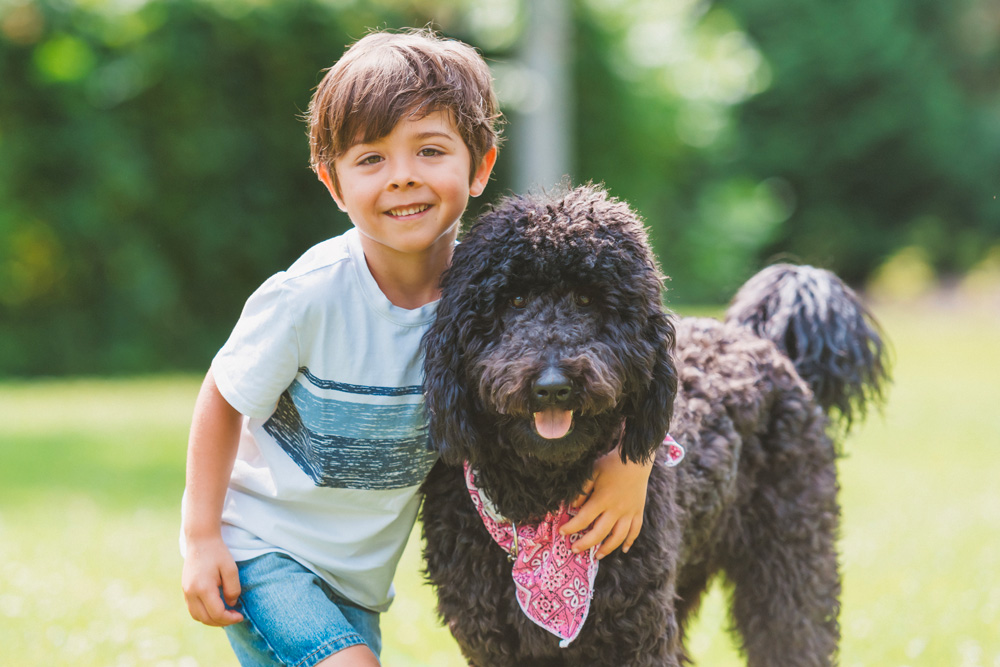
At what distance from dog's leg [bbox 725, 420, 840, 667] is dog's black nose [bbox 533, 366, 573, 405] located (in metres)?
1.48

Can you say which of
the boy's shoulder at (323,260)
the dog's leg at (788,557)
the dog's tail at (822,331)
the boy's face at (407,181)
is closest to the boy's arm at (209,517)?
the boy's shoulder at (323,260)

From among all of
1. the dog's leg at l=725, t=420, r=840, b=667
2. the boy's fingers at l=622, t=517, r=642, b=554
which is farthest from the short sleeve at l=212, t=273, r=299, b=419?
the dog's leg at l=725, t=420, r=840, b=667

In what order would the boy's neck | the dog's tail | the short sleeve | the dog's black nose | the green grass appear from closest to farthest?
the dog's black nose < the short sleeve < the boy's neck < the dog's tail < the green grass

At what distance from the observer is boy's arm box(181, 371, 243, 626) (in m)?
3.04

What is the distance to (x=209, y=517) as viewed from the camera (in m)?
3.07

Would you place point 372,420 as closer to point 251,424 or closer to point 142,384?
point 251,424

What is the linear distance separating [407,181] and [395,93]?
248 mm

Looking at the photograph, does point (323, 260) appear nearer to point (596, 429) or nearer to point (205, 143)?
point (596, 429)

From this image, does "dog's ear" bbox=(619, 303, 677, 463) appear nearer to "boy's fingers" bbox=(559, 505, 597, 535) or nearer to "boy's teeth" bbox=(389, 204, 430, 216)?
"boy's fingers" bbox=(559, 505, 597, 535)

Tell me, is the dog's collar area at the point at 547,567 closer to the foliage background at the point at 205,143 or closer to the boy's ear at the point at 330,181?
the boy's ear at the point at 330,181

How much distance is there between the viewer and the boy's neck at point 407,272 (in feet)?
10.3

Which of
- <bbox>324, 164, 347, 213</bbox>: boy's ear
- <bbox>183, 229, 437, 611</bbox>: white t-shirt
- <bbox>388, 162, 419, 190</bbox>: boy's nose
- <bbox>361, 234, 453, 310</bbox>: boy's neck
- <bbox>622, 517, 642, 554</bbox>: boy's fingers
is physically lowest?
<bbox>183, 229, 437, 611</bbox>: white t-shirt

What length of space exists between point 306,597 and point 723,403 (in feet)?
4.98

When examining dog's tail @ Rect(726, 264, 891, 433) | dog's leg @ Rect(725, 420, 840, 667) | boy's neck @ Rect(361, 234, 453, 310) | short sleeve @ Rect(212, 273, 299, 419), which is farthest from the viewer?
dog's tail @ Rect(726, 264, 891, 433)
